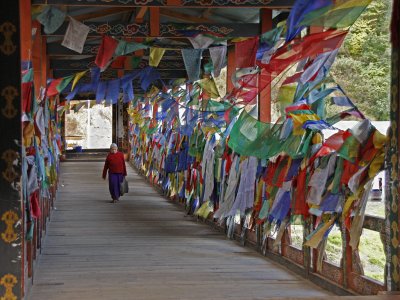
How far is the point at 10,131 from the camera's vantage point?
475 centimetres

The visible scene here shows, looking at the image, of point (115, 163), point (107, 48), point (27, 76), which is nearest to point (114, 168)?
point (115, 163)

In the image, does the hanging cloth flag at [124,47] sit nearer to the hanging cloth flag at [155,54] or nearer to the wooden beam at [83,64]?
the hanging cloth flag at [155,54]

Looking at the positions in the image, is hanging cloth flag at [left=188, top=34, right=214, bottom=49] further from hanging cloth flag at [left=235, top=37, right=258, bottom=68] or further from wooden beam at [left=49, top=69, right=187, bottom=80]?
wooden beam at [left=49, top=69, right=187, bottom=80]

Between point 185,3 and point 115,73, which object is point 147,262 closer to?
point 185,3

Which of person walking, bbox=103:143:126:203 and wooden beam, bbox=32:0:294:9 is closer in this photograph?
wooden beam, bbox=32:0:294:9

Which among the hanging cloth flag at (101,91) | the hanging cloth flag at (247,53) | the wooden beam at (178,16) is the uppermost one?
the wooden beam at (178,16)

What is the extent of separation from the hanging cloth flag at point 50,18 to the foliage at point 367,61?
671 centimetres

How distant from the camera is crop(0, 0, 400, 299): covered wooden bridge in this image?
4773 mm

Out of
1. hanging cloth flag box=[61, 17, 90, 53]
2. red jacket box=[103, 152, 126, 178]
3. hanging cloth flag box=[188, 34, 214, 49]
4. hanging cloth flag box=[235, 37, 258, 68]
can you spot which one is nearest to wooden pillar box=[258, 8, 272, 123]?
hanging cloth flag box=[235, 37, 258, 68]

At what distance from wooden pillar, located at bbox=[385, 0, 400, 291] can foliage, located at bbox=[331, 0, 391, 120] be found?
9.18 m

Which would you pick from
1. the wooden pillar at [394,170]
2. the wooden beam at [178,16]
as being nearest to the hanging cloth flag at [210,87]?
the wooden beam at [178,16]

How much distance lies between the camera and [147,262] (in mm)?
8281

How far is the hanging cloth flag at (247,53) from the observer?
8234mm

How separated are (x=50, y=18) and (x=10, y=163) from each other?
4.20 m
